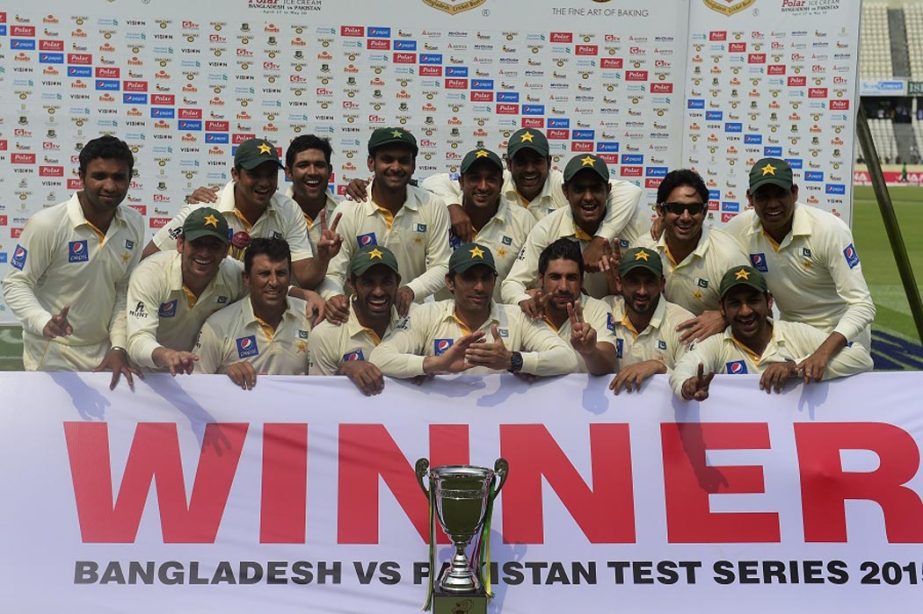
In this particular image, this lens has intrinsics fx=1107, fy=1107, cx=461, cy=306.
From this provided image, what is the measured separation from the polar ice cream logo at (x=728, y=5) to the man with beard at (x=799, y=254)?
336 centimetres

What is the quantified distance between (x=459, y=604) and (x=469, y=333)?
1.27m

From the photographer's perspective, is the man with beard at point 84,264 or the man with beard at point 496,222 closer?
the man with beard at point 84,264

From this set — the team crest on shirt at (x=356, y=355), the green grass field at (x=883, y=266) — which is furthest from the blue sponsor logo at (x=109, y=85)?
the team crest on shirt at (x=356, y=355)

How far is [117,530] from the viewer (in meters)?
4.59

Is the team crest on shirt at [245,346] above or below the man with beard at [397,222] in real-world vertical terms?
below

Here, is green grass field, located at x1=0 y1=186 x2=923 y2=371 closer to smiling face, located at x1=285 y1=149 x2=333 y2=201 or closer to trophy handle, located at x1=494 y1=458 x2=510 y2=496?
smiling face, located at x1=285 y1=149 x2=333 y2=201

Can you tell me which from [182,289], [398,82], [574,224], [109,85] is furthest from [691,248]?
[109,85]

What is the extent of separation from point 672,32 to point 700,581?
5.33m

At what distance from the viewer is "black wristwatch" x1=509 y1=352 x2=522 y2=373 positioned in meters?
4.79

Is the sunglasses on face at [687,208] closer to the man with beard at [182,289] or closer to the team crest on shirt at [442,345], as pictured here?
the team crest on shirt at [442,345]

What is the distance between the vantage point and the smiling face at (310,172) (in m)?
6.27

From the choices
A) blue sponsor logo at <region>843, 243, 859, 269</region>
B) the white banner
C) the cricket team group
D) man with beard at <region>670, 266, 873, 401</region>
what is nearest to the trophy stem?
the white banner

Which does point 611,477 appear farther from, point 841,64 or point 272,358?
point 841,64

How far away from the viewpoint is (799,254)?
18.4 feet
